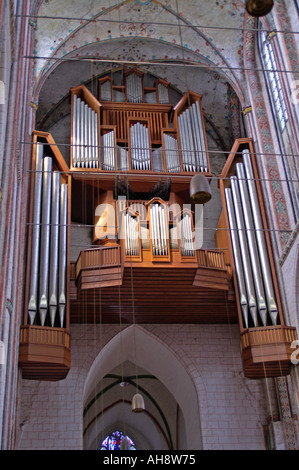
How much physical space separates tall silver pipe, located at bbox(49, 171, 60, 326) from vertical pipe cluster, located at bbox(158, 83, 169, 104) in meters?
5.31

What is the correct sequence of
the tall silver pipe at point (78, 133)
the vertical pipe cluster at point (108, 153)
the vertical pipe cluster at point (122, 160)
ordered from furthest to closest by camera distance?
the vertical pipe cluster at point (122, 160)
the vertical pipe cluster at point (108, 153)
the tall silver pipe at point (78, 133)

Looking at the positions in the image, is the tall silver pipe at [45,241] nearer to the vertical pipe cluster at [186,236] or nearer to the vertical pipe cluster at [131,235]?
the vertical pipe cluster at [131,235]

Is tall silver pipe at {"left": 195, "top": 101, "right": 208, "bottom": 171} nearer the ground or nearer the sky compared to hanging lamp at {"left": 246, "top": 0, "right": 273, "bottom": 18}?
nearer the sky

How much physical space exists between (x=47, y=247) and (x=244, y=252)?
486 centimetres

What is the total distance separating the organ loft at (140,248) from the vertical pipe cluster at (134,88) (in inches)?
39.1

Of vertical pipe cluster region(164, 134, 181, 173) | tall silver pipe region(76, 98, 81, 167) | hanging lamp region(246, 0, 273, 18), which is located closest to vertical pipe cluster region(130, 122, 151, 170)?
vertical pipe cluster region(164, 134, 181, 173)

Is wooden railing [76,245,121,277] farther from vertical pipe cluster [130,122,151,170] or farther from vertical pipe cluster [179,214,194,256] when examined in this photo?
vertical pipe cluster [130,122,151,170]

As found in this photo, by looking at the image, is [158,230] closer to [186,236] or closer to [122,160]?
[186,236]

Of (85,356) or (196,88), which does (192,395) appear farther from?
(196,88)

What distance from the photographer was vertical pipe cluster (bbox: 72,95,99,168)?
17578 mm

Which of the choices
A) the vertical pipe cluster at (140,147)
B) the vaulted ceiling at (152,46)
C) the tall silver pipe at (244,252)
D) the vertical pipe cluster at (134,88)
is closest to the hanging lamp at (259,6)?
the tall silver pipe at (244,252)

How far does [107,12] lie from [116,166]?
15.1ft

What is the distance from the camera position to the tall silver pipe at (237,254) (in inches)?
596

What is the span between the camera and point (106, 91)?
1978 cm
